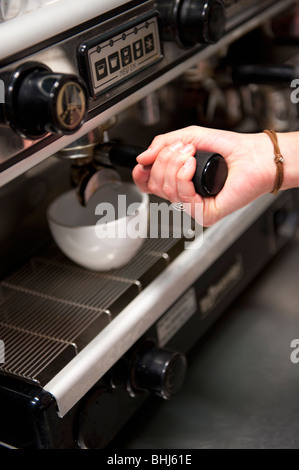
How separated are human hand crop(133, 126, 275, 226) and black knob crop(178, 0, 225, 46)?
0.33 feet

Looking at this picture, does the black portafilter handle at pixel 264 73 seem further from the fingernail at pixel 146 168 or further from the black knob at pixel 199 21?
the fingernail at pixel 146 168

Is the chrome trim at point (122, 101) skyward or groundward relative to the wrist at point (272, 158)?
skyward

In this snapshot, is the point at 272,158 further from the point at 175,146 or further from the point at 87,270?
the point at 87,270

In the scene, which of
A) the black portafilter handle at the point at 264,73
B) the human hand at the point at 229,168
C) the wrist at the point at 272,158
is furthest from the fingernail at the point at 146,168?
the black portafilter handle at the point at 264,73

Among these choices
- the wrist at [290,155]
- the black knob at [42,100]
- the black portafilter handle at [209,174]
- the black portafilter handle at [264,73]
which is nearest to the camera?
the black knob at [42,100]

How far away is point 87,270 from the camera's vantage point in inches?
29.3

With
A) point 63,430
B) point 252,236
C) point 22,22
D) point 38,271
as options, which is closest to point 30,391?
point 63,430

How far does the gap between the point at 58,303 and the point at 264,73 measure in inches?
17.1

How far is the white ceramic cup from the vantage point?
698 mm

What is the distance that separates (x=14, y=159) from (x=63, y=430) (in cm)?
27

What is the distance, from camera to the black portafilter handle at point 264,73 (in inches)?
33.2

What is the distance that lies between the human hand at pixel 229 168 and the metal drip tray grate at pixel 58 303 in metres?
0.11

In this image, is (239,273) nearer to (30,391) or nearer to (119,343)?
(119,343)

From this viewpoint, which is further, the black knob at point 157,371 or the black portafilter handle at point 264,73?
the black portafilter handle at point 264,73
